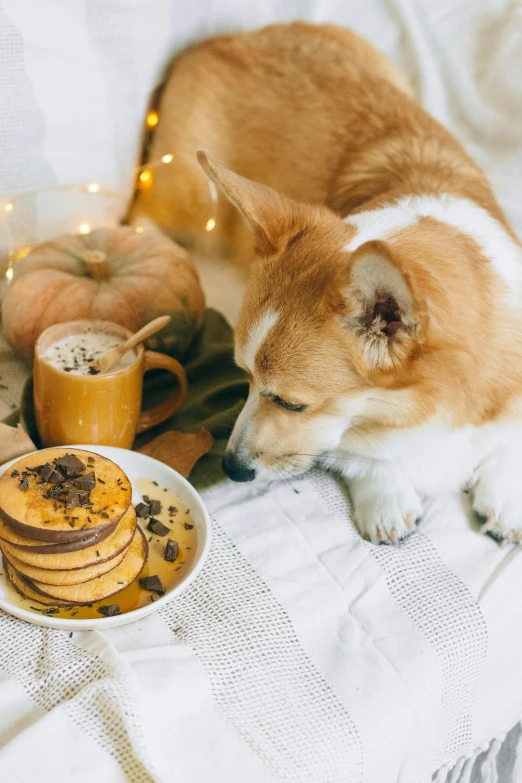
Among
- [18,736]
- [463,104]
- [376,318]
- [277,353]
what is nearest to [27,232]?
[277,353]

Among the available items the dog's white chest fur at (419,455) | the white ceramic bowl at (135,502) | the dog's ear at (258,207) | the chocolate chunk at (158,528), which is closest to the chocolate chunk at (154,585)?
the white ceramic bowl at (135,502)

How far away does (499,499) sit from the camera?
142cm

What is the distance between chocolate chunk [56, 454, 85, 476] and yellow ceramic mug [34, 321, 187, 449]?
0.65ft

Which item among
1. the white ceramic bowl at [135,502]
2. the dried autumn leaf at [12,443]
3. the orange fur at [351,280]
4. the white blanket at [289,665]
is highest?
the orange fur at [351,280]

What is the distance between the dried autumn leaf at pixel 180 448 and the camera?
1.48 meters

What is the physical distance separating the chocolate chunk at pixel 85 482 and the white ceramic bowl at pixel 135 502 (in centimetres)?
14

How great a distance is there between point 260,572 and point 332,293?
0.49 metres

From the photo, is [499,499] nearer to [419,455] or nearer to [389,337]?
[419,455]

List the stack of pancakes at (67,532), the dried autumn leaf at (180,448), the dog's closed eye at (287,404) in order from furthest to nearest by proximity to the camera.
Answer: the dried autumn leaf at (180,448) → the dog's closed eye at (287,404) → the stack of pancakes at (67,532)

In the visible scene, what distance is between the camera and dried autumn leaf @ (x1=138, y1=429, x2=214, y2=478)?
1479mm

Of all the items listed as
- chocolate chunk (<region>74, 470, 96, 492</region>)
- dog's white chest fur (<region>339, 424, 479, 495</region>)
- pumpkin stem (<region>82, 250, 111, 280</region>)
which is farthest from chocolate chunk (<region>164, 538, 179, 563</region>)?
pumpkin stem (<region>82, 250, 111, 280</region>)

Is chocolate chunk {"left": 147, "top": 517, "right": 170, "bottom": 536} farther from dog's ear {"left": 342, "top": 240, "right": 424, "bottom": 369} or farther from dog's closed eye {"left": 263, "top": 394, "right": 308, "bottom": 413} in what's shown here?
dog's ear {"left": 342, "top": 240, "right": 424, "bottom": 369}

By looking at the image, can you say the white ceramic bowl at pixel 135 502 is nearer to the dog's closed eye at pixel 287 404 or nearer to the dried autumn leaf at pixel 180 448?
the dried autumn leaf at pixel 180 448

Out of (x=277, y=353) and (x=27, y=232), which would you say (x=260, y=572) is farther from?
(x=27, y=232)
